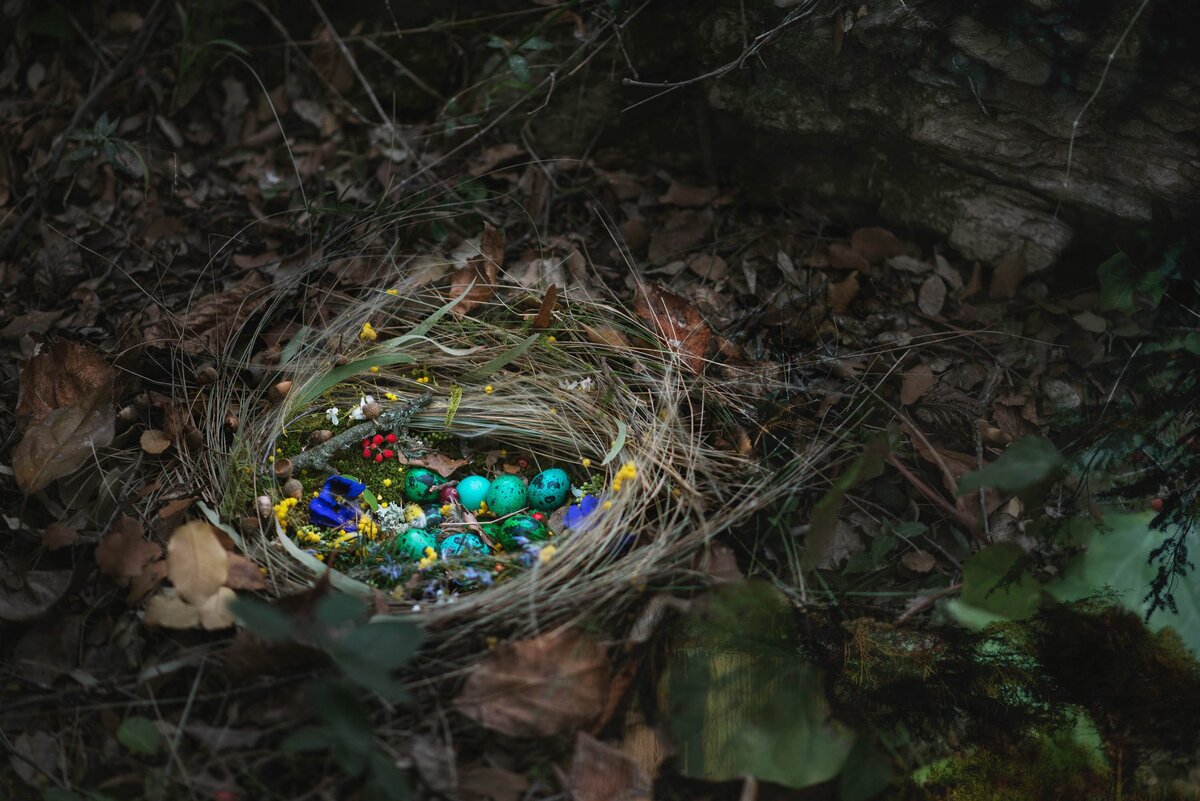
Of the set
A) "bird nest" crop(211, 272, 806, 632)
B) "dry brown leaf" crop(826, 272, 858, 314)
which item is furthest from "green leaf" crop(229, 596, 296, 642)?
"dry brown leaf" crop(826, 272, 858, 314)

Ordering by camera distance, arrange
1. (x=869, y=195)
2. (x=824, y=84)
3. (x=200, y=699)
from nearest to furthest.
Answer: (x=200, y=699), (x=824, y=84), (x=869, y=195)

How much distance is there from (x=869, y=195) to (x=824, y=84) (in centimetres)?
39

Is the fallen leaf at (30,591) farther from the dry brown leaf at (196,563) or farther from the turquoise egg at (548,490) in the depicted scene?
the turquoise egg at (548,490)

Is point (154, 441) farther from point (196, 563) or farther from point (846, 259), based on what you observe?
point (846, 259)

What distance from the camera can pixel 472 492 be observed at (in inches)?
88.8

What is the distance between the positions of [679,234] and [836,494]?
121cm

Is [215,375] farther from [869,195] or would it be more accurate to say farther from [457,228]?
[869,195]

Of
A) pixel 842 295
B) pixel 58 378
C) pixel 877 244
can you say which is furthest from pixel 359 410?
pixel 877 244

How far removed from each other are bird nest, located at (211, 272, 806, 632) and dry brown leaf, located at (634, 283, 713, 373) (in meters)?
0.01

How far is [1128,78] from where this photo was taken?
2182 millimetres

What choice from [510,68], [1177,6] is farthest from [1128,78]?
[510,68]

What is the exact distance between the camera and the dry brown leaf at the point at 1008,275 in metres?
2.55

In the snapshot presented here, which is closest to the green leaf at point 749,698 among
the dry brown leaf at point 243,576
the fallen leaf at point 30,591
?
the dry brown leaf at point 243,576

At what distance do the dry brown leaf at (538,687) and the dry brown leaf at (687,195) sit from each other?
1.65 m
